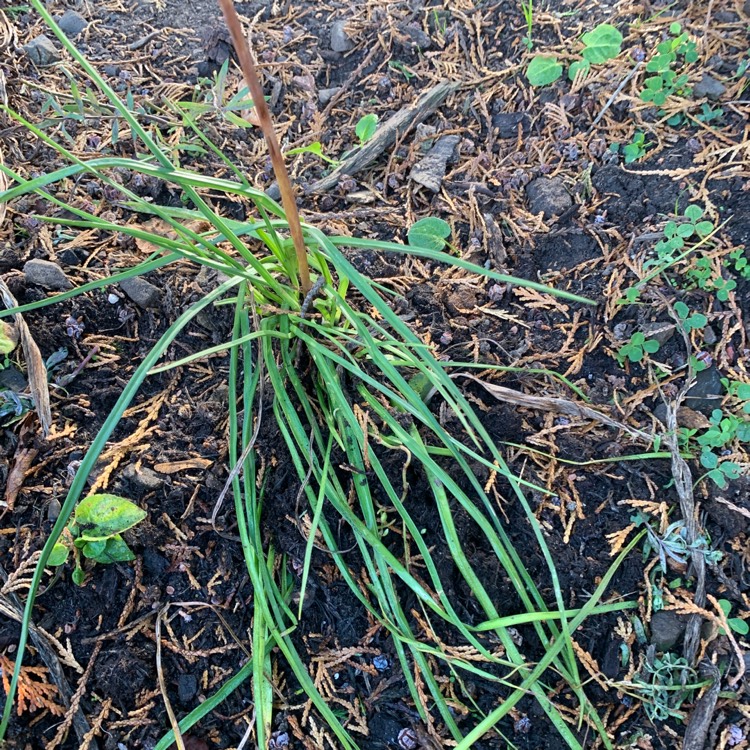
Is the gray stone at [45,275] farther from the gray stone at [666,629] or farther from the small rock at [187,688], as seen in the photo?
the gray stone at [666,629]

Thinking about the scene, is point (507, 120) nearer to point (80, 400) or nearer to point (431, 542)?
point (431, 542)

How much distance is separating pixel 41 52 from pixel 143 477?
1.60 meters

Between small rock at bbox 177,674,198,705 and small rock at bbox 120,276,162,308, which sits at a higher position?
small rock at bbox 120,276,162,308

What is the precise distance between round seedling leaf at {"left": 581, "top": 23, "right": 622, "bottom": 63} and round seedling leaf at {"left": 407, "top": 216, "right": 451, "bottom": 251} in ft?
2.42

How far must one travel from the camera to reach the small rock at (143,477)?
4.59 ft

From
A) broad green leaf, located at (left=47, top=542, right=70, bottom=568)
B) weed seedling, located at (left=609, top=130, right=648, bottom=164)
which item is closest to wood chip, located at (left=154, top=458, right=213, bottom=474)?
broad green leaf, located at (left=47, top=542, right=70, bottom=568)

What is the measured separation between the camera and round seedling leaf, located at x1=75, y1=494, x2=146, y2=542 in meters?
1.31

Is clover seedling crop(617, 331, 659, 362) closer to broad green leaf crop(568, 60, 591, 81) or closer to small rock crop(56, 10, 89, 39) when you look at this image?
broad green leaf crop(568, 60, 591, 81)

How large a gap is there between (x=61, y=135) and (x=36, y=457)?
107 cm

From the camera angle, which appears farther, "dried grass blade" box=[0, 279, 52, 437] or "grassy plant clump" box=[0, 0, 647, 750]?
"dried grass blade" box=[0, 279, 52, 437]

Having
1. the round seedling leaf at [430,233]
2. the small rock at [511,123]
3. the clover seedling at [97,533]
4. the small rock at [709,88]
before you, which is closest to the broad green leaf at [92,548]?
the clover seedling at [97,533]

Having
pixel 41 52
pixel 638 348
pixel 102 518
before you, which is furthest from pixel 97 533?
pixel 41 52

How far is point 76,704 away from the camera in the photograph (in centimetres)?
124

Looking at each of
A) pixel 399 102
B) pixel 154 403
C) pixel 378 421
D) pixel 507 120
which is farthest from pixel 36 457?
pixel 507 120
